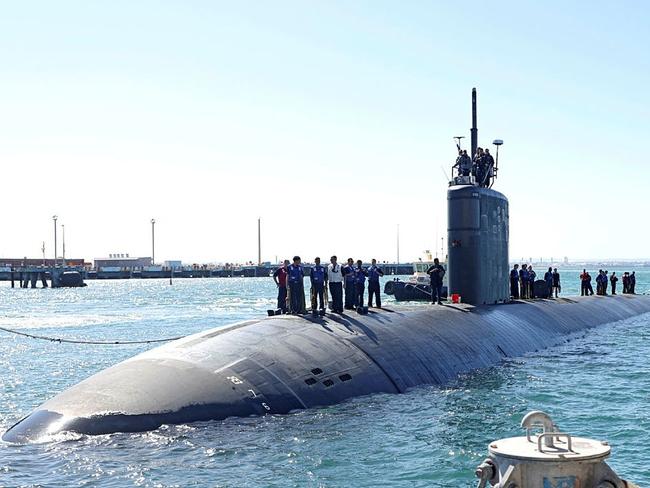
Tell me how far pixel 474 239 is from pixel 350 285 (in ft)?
16.1

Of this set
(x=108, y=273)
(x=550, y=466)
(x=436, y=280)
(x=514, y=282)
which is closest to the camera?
(x=550, y=466)

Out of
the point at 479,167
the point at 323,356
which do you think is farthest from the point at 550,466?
the point at 479,167

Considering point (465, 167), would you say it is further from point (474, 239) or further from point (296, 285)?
point (296, 285)

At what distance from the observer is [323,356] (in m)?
14.9

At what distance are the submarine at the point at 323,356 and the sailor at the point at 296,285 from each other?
1.63 feet

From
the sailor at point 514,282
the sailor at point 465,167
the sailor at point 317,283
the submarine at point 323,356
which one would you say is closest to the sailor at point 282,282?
the sailor at point 317,283

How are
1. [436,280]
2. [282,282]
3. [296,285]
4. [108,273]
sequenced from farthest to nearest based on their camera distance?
1. [108,273]
2. [436,280]
3. [282,282]
4. [296,285]

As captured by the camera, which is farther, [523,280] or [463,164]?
[523,280]

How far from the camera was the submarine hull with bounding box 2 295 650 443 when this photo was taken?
1201 centimetres

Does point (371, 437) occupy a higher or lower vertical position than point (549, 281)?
lower

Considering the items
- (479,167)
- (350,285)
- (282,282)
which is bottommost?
(350,285)

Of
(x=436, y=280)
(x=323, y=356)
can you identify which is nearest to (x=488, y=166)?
(x=436, y=280)

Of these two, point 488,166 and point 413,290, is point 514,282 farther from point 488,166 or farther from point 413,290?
point 413,290

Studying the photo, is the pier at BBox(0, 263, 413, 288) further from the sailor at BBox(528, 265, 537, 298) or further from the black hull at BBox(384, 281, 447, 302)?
the sailor at BBox(528, 265, 537, 298)
